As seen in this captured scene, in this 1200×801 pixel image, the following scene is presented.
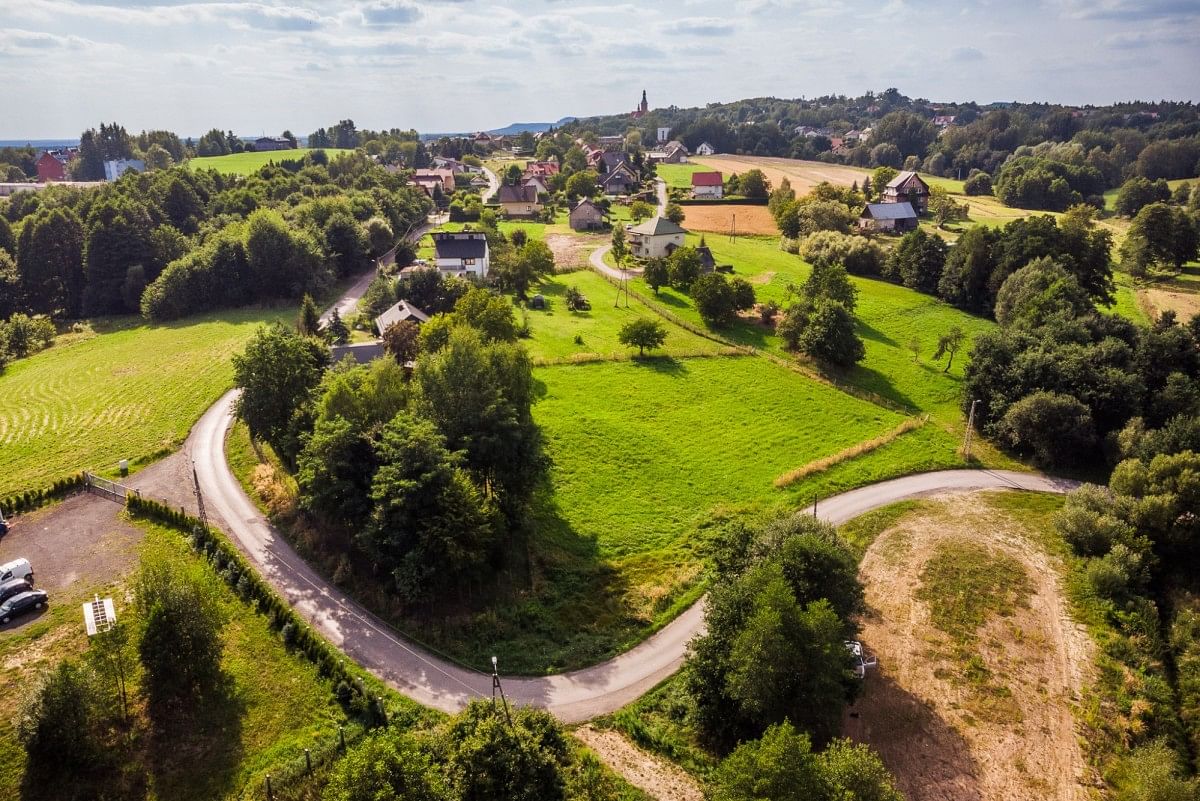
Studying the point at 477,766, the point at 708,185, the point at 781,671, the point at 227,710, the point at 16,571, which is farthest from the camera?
the point at 708,185

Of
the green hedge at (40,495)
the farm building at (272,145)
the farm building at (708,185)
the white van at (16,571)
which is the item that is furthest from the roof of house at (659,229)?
the farm building at (272,145)

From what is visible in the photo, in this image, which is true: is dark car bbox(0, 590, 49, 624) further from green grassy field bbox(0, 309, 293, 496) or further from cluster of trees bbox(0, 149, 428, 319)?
cluster of trees bbox(0, 149, 428, 319)

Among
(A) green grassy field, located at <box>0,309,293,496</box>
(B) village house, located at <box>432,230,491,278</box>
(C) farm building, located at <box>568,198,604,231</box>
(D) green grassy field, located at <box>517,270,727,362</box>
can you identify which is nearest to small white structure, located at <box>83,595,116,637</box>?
(A) green grassy field, located at <box>0,309,293,496</box>

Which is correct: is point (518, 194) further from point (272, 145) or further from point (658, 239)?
point (272, 145)

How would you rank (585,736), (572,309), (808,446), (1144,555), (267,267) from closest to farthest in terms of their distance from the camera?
(585,736) < (1144,555) < (808,446) < (572,309) < (267,267)

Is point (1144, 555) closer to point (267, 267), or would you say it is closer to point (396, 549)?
point (396, 549)

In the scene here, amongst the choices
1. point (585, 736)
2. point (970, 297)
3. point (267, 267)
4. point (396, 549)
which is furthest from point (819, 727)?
point (267, 267)

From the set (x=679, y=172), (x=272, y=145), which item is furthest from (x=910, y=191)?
(x=272, y=145)
